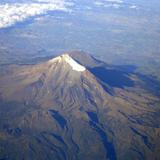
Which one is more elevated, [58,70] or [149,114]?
[58,70]

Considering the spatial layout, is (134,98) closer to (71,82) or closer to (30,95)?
(71,82)

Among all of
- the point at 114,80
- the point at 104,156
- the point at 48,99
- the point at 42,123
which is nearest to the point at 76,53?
the point at 114,80

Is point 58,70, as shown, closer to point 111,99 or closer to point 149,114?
point 111,99

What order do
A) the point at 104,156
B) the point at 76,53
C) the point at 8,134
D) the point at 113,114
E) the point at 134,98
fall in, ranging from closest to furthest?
the point at 104,156 → the point at 8,134 → the point at 113,114 → the point at 134,98 → the point at 76,53

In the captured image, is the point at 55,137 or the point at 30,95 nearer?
the point at 55,137

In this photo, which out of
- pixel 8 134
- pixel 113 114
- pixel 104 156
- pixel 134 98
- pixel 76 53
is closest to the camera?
pixel 104 156

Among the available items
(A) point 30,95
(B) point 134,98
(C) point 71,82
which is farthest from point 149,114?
(A) point 30,95

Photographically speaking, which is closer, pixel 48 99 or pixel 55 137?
pixel 55 137
